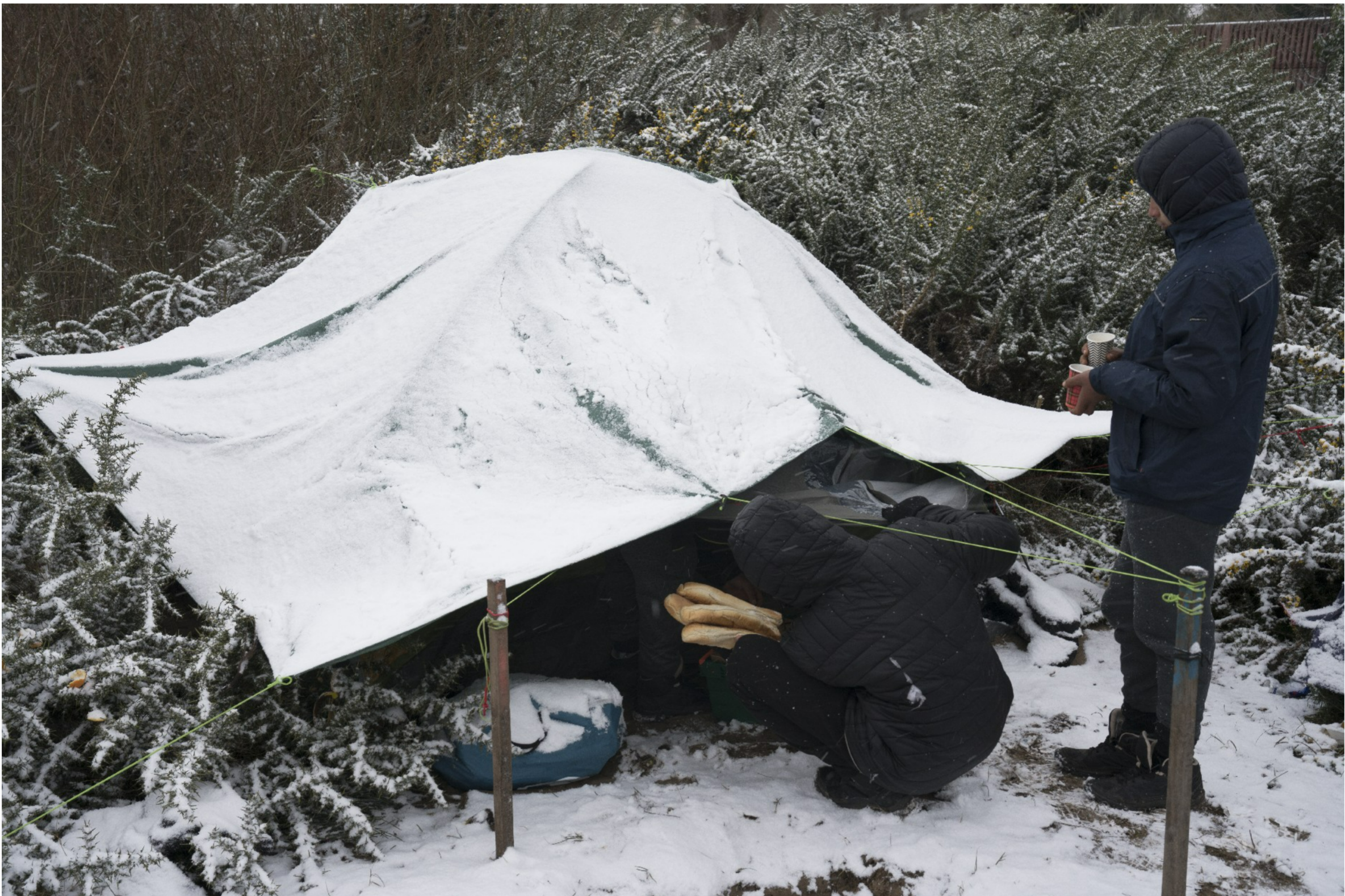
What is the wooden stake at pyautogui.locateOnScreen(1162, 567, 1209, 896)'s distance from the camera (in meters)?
2.12

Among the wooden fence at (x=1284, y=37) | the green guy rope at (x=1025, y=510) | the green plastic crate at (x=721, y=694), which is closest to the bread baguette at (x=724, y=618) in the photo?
the green plastic crate at (x=721, y=694)

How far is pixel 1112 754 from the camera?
9.15ft

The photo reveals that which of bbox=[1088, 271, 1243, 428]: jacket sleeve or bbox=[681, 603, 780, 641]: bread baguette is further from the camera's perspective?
bbox=[681, 603, 780, 641]: bread baguette

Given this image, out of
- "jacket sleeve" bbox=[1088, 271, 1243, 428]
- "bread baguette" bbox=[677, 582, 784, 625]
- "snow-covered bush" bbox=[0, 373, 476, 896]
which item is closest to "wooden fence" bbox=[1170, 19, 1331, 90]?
"jacket sleeve" bbox=[1088, 271, 1243, 428]

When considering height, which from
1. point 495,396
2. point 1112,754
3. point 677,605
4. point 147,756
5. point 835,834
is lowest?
point 835,834

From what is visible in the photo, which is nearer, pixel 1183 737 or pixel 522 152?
pixel 1183 737

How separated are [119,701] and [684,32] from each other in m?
8.15

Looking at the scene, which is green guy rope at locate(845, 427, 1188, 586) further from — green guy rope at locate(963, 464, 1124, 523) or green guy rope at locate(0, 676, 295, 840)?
green guy rope at locate(0, 676, 295, 840)

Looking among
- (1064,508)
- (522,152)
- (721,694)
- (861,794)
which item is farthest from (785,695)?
(522,152)

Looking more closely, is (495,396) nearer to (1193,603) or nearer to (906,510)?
(906,510)

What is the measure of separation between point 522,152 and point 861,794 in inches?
187

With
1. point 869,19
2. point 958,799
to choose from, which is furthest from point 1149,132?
point 958,799

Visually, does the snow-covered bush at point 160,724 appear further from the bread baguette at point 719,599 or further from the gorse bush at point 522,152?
the bread baguette at point 719,599

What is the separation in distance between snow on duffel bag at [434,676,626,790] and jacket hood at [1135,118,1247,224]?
197 centimetres
